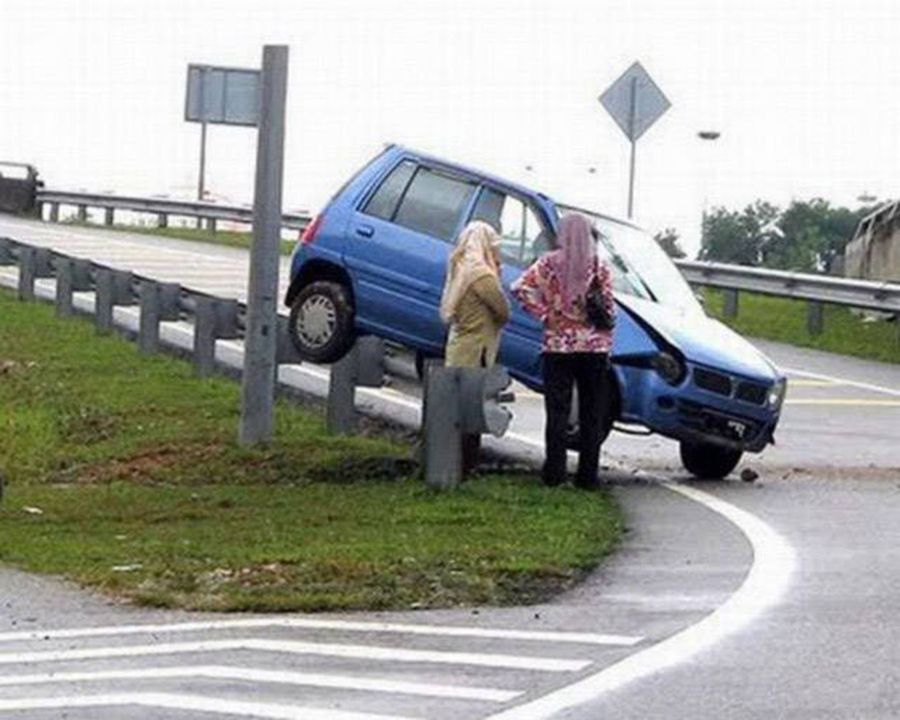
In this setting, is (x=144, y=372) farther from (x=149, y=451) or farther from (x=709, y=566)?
(x=709, y=566)

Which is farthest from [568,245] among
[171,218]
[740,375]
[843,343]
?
[171,218]

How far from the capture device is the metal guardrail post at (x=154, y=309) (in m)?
24.0

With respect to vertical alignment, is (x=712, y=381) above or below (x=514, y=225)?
below

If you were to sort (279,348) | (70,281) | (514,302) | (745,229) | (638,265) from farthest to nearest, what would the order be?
(745,229)
(70,281)
(279,348)
(638,265)
(514,302)

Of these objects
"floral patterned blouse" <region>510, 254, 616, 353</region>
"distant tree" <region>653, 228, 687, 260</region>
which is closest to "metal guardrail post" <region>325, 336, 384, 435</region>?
"floral patterned blouse" <region>510, 254, 616, 353</region>

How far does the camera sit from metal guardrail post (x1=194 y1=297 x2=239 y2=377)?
72.7 ft

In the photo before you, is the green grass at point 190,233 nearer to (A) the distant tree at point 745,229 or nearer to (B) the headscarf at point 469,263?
(A) the distant tree at point 745,229

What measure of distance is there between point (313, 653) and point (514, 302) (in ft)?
26.9

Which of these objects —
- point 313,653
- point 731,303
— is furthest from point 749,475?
point 731,303

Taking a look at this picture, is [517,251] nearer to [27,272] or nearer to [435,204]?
[435,204]

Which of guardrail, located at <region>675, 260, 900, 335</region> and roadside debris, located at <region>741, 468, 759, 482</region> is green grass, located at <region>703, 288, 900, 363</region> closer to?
guardrail, located at <region>675, 260, 900, 335</region>

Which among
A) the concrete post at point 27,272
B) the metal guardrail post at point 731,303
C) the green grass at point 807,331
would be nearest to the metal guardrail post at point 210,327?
the concrete post at point 27,272

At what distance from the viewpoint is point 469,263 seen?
1733 centimetres

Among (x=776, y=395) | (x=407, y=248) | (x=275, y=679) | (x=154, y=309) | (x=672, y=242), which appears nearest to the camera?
(x=275, y=679)
